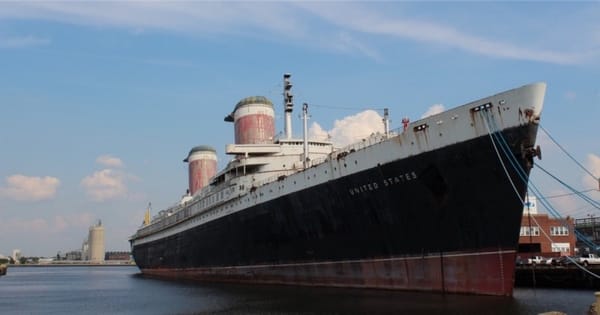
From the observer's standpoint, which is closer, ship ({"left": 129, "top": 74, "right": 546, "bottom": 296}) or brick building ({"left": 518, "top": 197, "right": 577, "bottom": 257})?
ship ({"left": 129, "top": 74, "right": 546, "bottom": 296})

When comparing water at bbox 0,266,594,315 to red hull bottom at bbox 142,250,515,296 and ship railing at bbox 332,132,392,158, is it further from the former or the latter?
ship railing at bbox 332,132,392,158

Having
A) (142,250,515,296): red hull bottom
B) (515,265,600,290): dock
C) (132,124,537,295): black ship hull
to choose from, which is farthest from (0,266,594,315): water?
(515,265,600,290): dock

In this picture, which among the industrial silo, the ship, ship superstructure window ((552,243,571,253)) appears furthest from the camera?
the industrial silo

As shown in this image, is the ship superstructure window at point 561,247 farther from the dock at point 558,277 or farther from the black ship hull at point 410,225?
the black ship hull at point 410,225

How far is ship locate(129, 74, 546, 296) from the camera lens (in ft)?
62.3

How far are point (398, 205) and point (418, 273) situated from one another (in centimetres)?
285

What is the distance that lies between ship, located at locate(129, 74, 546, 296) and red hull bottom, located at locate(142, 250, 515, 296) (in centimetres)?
4

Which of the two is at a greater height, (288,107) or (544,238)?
(288,107)

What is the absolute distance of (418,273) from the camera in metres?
21.1

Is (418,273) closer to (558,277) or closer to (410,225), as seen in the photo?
(410,225)

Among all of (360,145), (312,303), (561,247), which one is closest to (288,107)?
(360,145)

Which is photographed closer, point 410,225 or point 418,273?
point 418,273

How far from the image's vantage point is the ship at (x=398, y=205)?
19.0 metres

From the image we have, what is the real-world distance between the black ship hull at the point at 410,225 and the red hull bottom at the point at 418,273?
0.04 m
